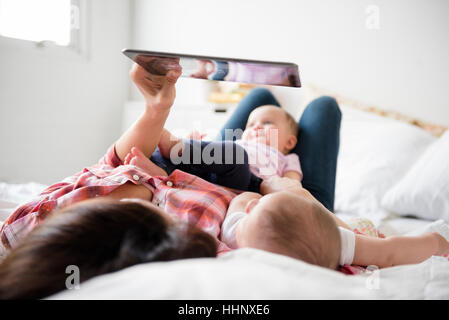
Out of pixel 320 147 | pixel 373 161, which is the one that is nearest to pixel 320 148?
pixel 320 147

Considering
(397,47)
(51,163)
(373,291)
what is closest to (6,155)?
(51,163)

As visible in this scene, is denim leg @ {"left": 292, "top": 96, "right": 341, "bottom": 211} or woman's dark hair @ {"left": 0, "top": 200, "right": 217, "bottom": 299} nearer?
woman's dark hair @ {"left": 0, "top": 200, "right": 217, "bottom": 299}

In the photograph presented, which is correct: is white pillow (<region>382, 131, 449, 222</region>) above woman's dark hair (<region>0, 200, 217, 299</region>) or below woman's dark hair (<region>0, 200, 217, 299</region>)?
below

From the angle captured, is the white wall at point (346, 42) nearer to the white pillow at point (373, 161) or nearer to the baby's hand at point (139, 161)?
the white pillow at point (373, 161)

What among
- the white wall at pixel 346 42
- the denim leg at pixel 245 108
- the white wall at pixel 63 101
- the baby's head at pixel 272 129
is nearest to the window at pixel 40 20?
the white wall at pixel 63 101

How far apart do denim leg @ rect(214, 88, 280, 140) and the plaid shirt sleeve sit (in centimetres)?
81

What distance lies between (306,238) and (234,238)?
17 cm

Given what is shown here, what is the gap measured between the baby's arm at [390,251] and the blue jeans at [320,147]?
0.54m

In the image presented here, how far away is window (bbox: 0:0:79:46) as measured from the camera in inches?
77.5

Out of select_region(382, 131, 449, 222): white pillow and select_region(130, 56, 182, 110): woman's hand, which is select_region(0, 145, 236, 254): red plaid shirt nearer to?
select_region(130, 56, 182, 110): woman's hand

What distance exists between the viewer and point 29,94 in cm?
205

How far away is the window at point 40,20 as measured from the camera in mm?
1970

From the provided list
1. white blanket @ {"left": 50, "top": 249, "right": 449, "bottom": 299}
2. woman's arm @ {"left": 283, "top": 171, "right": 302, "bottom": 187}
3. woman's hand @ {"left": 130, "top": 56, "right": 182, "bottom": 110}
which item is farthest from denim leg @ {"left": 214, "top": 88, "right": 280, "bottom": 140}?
white blanket @ {"left": 50, "top": 249, "right": 449, "bottom": 299}

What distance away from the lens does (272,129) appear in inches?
56.1
